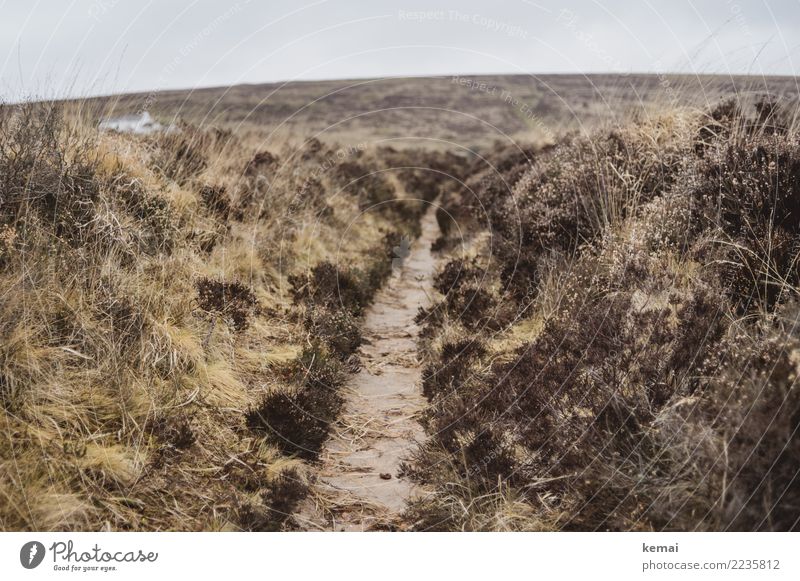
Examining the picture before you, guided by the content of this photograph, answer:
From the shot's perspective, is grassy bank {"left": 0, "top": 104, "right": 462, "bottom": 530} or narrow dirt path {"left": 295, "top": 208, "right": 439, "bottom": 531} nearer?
grassy bank {"left": 0, "top": 104, "right": 462, "bottom": 530}

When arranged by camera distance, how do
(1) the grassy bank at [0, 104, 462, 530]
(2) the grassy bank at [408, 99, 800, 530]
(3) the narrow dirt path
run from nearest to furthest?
(2) the grassy bank at [408, 99, 800, 530]
(1) the grassy bank at [0, 104, 462, 530]
(3) the narrow dirt path

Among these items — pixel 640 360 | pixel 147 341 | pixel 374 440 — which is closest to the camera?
pixel 640 360

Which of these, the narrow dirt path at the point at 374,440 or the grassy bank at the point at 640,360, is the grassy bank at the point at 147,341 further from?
the grassy bank at the point at 640,360

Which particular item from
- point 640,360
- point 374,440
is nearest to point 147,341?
point 374,440

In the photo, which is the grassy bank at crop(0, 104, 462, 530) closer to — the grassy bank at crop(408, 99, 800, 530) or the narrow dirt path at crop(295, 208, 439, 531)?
the narrow dirt path at crop(295, 208, 439, 531)

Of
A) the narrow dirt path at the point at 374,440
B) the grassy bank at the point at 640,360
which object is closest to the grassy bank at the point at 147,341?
the narrow dirt path at the point at 374,440

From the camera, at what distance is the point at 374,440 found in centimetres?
426

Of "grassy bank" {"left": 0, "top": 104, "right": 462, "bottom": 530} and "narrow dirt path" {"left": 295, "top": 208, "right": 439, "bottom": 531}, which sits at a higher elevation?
"grassy bank" {"left": 0, "top": 104, "right": 462, "bottom": 530}

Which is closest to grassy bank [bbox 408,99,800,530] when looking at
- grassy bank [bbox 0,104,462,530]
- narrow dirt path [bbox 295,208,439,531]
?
narrow dirt path [bbox 295,208,439,531]

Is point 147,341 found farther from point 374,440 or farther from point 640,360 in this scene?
point 640,360

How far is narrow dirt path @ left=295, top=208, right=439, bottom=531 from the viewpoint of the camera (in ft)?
11.2

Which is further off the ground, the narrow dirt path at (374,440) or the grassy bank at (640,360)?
the grassy bank at (640,360)

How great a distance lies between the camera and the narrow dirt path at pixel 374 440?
3.41m
